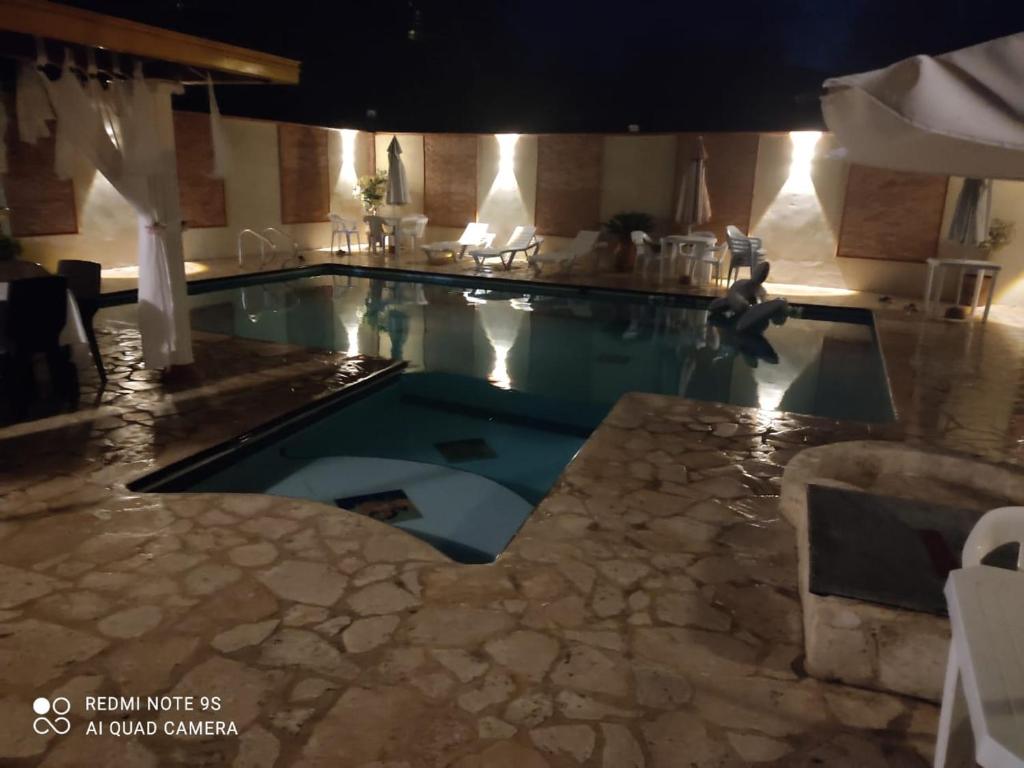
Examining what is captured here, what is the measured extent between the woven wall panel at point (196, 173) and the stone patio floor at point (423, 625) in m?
9.02

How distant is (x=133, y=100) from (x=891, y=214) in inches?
421

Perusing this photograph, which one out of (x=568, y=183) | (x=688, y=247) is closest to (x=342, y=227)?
(x=568, y=183)

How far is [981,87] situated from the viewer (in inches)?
66.5

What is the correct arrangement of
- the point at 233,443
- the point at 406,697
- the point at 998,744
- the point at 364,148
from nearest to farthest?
the point at 998,744 → the point at 406,697 → the point at 233,443 → the point at 364,148

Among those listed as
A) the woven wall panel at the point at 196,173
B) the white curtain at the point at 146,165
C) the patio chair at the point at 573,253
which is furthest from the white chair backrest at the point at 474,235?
the white curtain at the point at 146,165

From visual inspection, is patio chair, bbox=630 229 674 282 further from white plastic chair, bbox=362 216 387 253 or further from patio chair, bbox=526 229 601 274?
white plastic chair, bbox=362 216 387 253

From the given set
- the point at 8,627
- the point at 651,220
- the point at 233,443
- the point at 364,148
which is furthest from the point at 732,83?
the point at 8,627

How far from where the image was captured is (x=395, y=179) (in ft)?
47.1

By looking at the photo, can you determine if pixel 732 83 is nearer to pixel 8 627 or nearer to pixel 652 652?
pixel 652 652

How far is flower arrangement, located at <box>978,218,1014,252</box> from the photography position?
10250 millimetres

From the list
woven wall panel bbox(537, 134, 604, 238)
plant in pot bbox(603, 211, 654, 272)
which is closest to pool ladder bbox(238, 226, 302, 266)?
woven wall panel bbox(537, 134, 604, 238)

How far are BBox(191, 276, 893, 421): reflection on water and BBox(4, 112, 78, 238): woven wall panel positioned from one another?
8.02ft

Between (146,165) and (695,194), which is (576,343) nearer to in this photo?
(695,194)

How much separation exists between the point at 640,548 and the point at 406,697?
4.53 ft
